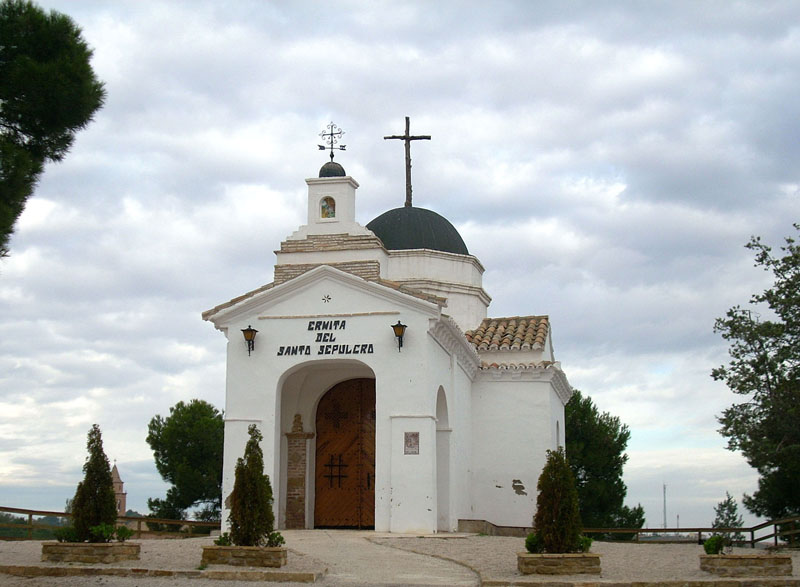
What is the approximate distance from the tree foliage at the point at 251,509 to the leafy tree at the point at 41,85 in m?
4.91

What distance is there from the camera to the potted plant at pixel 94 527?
1400 cm

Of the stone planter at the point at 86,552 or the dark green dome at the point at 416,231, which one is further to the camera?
the dark green dome at the point at 416,231

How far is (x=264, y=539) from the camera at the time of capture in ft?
46.5

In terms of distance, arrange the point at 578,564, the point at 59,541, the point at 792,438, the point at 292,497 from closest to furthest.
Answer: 1. the point at 578,564
2. the point at 59,541
3. the point at 292,497
4. the point at 792,438

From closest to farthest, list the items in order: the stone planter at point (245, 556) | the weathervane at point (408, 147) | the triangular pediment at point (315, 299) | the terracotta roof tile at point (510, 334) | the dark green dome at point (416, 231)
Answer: the stone planter at point (245, 556)
the triangular pediment at point (315, 299)
the terracotta roof tile at point (510, 334)
the dark green dome at point (416, 231)
the weathervane at point (408, 147)

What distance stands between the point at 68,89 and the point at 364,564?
8.14 meters

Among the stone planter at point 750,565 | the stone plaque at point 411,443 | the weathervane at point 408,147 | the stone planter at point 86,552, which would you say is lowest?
the stone planter at point 750,565

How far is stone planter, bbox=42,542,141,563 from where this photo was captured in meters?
14.0

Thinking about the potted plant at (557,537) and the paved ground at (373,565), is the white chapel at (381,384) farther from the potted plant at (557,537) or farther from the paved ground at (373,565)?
the potted plant at (557,537)

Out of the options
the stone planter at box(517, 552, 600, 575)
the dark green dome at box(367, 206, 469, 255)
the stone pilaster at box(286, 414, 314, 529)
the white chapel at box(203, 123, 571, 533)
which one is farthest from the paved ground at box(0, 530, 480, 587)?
the dark green dome at box(367, 206, 469, 255)

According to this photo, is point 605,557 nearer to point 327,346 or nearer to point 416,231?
point 327,346

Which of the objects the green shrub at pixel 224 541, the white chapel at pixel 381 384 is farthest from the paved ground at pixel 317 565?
the white chapel at pixel 381 384

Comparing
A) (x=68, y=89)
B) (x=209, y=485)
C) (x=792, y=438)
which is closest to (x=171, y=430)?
(x=209, y=485)

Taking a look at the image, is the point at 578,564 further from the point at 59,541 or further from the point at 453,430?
the point at 453,430
